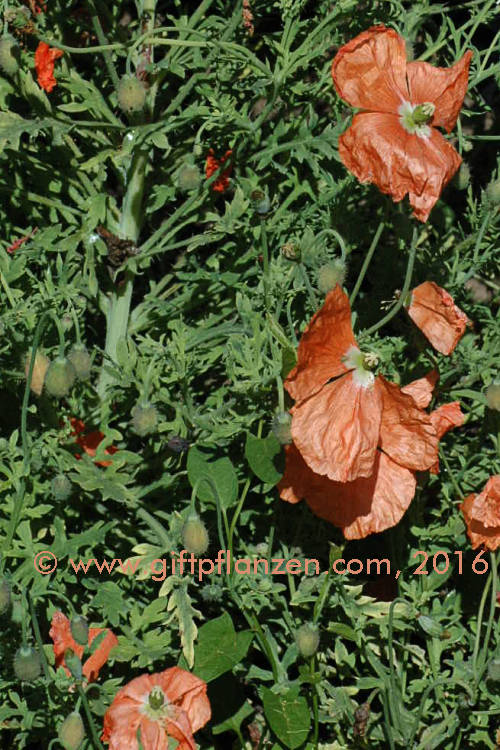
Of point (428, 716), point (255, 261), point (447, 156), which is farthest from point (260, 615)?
point (447, 156)

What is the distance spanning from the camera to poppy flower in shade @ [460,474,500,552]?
2.76 metres

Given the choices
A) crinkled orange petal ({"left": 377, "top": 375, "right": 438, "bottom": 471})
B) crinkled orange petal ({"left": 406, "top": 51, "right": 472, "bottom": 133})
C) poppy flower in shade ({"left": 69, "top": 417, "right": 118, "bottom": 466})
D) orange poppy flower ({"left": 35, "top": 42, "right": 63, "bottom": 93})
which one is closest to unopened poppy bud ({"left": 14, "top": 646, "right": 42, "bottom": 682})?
poppy flower in shade ({"left": 69, "top": 417, "right": 118, "bottom": 466})

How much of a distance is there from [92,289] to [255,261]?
18.5 inches

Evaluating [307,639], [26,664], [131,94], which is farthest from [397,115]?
[26,664]

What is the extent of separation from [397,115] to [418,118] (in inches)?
2.1

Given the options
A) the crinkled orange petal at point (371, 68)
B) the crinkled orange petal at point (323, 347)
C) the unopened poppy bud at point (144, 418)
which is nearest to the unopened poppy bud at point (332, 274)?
the crinkled orange petal at point (323, 347)

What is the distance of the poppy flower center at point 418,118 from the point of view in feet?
8.85

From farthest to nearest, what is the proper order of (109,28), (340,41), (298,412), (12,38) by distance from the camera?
(109,28), (340,41), (12,38), (298,412)

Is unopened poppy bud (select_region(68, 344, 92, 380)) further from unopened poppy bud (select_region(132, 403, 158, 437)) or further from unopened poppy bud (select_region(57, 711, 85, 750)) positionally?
unopened poppy bud (select_region(57, 711, 85, 750))

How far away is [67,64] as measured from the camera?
10.3ft

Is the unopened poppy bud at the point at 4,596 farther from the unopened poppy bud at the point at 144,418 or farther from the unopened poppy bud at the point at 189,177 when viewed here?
the unopened poppy bud at the point at 189,177

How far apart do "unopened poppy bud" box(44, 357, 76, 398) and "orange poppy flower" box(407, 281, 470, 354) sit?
854mm

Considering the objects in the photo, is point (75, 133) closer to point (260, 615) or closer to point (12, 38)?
point (12, 38)

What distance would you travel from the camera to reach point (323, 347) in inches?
102
